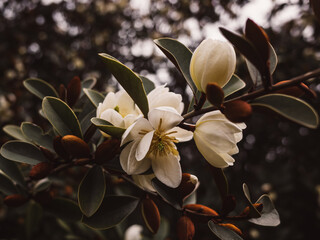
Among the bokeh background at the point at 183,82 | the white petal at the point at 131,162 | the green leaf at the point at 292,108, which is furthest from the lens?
the bokeh background at the point at 183,82

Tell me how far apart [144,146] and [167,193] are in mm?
171

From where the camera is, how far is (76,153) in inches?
24.5

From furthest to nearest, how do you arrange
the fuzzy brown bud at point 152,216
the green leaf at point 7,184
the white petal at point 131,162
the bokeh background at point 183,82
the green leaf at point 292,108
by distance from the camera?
the bokeh background at point 183,82 < the green leaf at point 7,184 < the fuzzy brown bud at point 152,216 < the white petal at point 131,162 < the green leaf at point 292,108

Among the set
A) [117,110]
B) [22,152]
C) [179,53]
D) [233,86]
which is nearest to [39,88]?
[22,152]

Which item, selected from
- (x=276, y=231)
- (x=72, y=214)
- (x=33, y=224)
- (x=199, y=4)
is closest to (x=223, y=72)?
(x=72, y=214)

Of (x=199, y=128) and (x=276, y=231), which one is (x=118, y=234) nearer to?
(x=199, y=128)

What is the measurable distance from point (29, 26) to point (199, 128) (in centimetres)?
269

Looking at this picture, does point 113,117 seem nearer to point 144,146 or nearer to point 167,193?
point 144,146

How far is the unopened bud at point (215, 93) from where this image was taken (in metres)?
0.50

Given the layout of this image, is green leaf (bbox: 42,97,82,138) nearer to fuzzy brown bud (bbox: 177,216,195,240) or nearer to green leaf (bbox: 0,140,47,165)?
green leaf (bbox: 0,140,47,165)

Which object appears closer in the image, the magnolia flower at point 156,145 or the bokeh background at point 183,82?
the magnolia flower at point 156,145

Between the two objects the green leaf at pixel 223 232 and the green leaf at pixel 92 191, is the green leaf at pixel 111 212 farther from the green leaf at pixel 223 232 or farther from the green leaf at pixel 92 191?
the green leaf at pixel 223 232

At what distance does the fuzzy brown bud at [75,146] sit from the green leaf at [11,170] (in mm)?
263

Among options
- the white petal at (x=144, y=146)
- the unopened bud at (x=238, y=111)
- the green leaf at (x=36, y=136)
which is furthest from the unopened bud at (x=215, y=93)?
the green leaf at (x=36, y=136)
